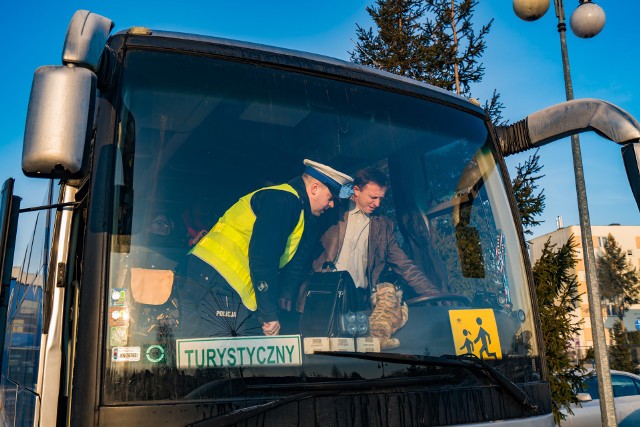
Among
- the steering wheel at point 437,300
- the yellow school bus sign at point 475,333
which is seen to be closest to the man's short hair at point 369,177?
the steering wheel at point 437,300

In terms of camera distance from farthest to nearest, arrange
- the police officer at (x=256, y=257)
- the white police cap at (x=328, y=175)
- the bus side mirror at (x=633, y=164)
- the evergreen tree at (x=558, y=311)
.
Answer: the evergreen tree at (x=558, y=311) → the bus side mirror at (x=633, y=164) → the white police cap at (x=328, y=175) → the police officer at (x=256, y=257)

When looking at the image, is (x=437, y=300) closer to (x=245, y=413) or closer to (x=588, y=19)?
(x=245, y=413)

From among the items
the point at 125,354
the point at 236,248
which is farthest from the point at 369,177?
the point at 125,354

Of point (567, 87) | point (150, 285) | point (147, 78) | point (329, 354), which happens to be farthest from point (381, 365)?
point (567, 87)

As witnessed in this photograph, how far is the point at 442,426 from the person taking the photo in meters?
2.99

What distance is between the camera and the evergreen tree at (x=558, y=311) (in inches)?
470

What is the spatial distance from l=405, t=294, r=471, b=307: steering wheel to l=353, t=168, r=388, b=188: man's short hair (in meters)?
0.59

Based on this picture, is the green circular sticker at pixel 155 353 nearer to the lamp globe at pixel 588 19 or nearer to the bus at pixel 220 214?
the bus at pixel 220 214

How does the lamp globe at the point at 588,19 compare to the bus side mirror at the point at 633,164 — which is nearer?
the bus side mirror at the point at 633,164

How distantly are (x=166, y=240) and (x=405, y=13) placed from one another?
16.8 m

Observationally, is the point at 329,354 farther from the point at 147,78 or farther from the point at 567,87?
the point at 567,87

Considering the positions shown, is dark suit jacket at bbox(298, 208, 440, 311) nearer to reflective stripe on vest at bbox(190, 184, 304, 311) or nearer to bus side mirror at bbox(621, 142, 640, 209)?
reflective stripe on vest at bbox(190, 184, 304, 311)

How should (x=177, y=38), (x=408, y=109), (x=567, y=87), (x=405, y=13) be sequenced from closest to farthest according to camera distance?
(x=177, y=38), (x=408, y=109), (x=567, y=87), (x=405, y=13)

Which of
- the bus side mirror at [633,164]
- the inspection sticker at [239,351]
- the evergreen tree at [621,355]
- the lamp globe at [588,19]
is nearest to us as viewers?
the inspection sticker at [239,351]
